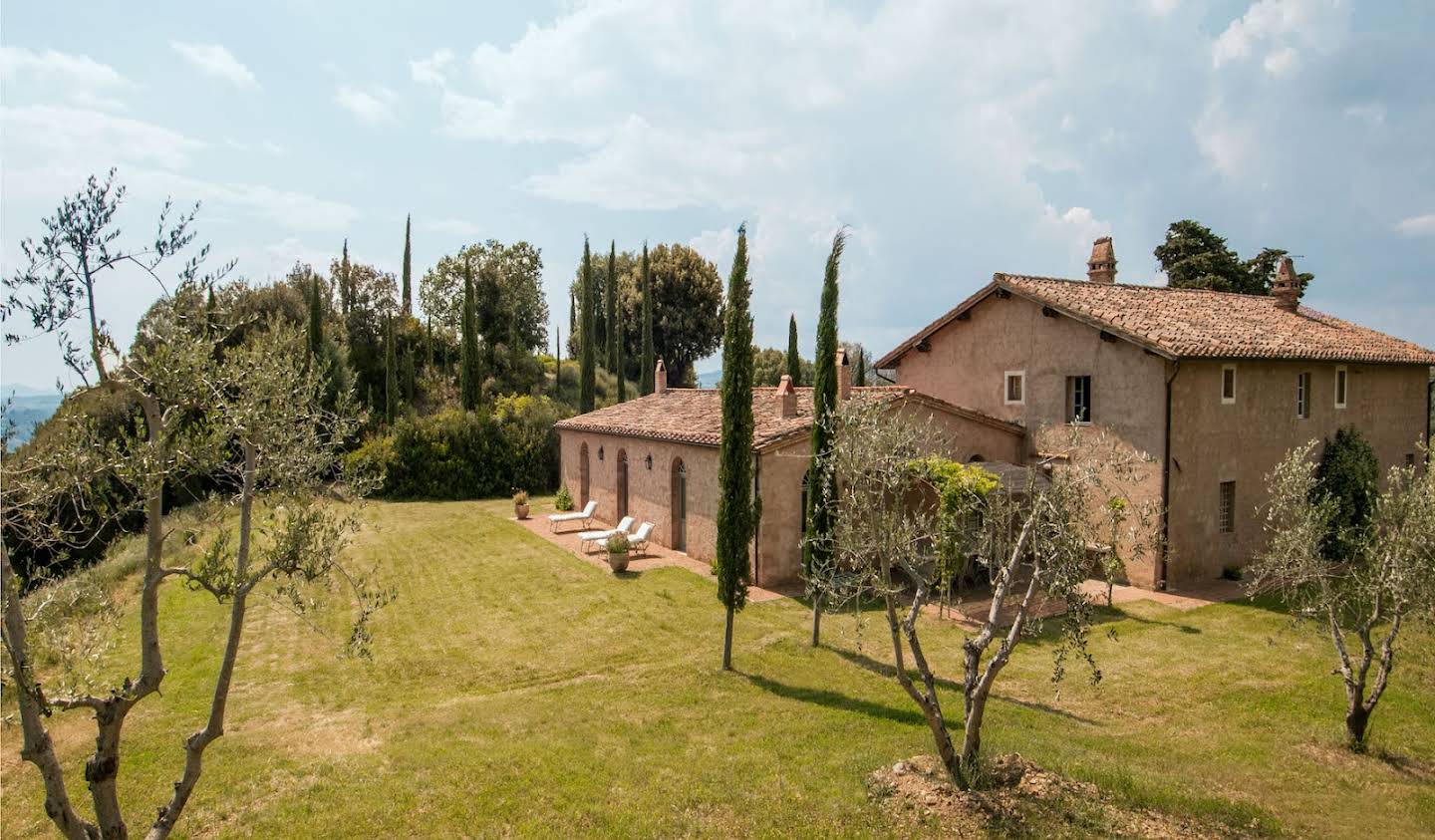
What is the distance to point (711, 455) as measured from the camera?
19922mm

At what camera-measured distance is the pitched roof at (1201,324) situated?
1838 centimetres

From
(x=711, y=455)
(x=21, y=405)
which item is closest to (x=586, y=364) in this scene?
(x=711, y=455)

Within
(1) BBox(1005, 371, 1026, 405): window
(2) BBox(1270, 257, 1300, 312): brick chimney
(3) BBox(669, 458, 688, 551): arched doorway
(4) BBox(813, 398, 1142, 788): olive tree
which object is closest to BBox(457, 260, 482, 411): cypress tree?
(3) BBox(669, 458, 688, 551): arched doorway

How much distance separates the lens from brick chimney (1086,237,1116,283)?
960 inches

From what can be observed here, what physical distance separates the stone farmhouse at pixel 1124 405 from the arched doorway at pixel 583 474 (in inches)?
145

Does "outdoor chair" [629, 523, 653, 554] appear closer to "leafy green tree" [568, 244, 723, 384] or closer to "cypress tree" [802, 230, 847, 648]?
"cypress tree" [802, 230, 847, 648]

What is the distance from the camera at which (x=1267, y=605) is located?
1683 centimetres

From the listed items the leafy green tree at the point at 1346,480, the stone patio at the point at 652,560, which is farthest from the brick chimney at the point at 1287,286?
the stone patio at the point at 652,560

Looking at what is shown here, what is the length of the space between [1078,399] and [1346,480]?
7755 millimetres

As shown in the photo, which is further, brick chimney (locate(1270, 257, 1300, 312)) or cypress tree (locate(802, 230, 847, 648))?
brick chimney (locate(1270, 257, 1300, 312))

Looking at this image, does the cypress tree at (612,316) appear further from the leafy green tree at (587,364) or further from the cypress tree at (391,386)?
the cypress tree at (391,386)

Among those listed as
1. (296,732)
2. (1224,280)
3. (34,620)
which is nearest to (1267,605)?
(296,732)

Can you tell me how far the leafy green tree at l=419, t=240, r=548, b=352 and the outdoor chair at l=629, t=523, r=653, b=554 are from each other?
28327 millimetres

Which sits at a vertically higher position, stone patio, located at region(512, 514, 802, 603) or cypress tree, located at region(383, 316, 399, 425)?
cypress tree, located at region(383, 316, 399, 425)
